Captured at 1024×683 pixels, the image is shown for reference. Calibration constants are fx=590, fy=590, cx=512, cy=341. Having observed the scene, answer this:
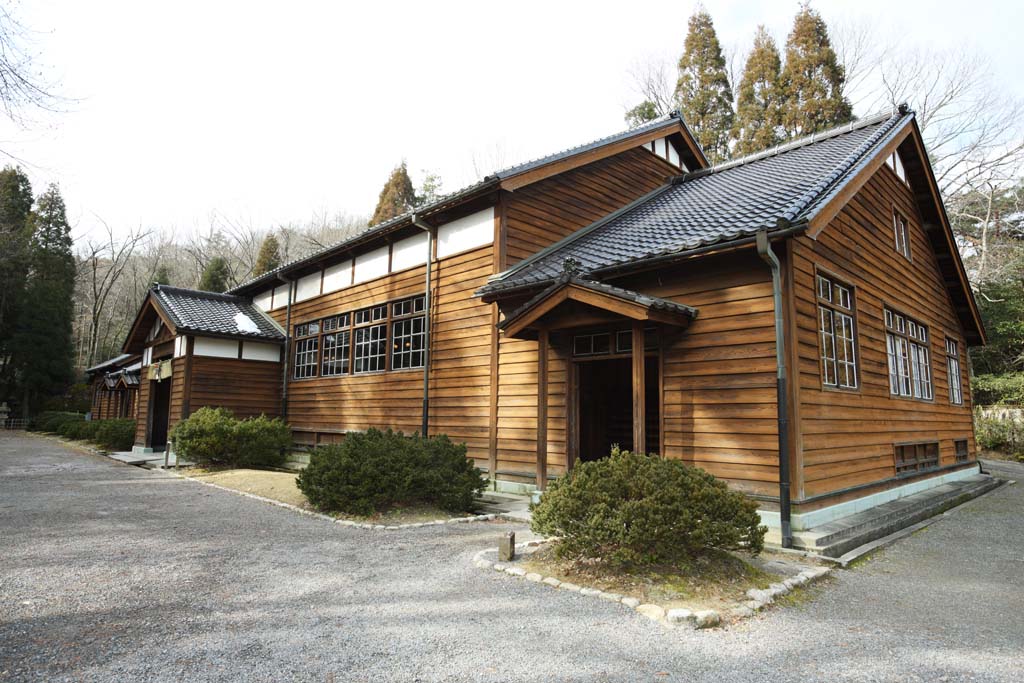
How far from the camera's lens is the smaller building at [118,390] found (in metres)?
21.7

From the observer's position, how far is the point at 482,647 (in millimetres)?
3582

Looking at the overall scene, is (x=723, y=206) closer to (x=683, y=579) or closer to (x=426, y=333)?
(x=426, y=333)

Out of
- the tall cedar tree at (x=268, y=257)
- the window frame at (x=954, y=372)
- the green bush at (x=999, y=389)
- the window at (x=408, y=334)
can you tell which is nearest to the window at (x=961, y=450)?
the window frame at (x=954, y=372)

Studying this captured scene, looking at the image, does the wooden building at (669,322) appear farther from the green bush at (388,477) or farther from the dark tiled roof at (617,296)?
the green bush at (388,477)

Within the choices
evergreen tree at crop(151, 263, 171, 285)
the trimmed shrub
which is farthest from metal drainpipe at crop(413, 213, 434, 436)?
evergreen tree at crop(151, 263, 171, 285)

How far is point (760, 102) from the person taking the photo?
26.1 m

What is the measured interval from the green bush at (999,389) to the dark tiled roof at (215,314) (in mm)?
24295

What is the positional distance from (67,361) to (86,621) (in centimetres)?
3550

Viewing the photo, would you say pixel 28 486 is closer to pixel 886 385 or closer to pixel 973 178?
pixel 886 385

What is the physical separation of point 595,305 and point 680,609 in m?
3.94

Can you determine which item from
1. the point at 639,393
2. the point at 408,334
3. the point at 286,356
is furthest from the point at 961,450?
the point at 286,356

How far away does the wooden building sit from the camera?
22.6 feet

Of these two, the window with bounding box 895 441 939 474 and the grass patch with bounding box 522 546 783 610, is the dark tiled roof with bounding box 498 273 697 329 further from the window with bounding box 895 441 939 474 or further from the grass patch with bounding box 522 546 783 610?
the window with bounding box 895 441 939 474

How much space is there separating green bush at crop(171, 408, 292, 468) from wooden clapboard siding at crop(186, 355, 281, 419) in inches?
74.9
